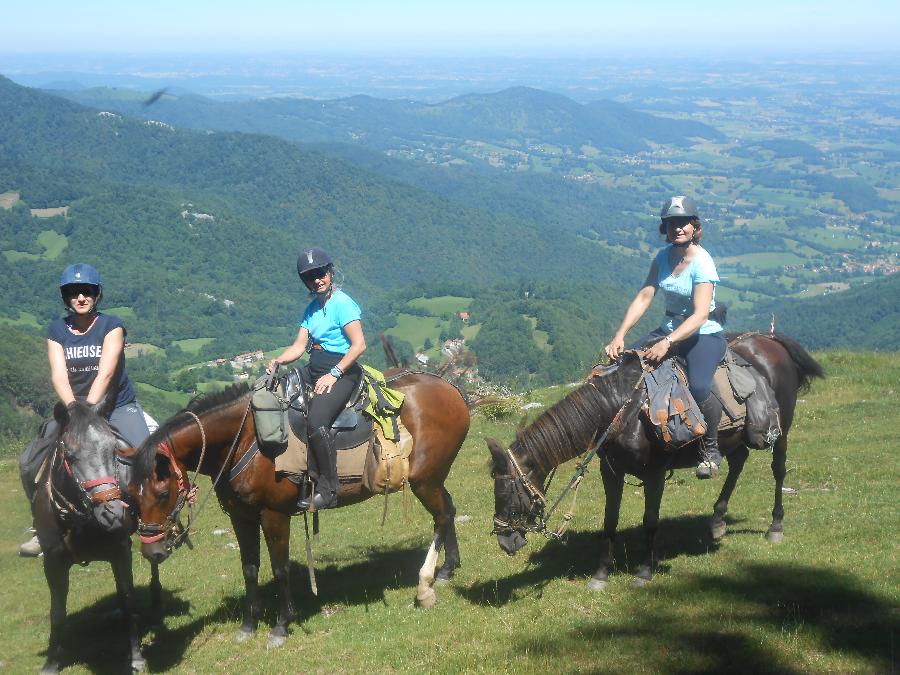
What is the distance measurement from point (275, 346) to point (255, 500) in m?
144

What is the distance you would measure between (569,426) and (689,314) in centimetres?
178

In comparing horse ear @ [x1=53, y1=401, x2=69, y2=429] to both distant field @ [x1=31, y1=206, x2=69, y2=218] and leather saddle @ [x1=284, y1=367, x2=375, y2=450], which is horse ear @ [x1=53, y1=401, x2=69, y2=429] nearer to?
leather saddle @ [x1=284, y1=367, x2=375, y2=450]

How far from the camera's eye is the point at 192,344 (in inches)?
5640

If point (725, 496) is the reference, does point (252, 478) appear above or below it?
above

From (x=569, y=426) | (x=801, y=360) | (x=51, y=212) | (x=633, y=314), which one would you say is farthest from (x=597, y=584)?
(x=51, y=212)

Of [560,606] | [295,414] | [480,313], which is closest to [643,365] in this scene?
[560,606]

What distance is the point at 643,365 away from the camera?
27.1 ft

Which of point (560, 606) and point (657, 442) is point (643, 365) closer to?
point (657, 442)

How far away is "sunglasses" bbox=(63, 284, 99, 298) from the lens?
301 inches

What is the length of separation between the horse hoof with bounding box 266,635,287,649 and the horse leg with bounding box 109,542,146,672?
1251mm

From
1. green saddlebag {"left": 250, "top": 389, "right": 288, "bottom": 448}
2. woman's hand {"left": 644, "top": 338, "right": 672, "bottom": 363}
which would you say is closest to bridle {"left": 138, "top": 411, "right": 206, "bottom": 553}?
green saddlebag {"left": 250, "top": 389, "right": 288, "bottom": 448}

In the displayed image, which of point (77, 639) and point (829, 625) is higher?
point (829, 625)

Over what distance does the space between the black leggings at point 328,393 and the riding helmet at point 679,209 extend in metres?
→ 3.68

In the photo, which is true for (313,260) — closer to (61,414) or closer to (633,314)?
(61,414)
